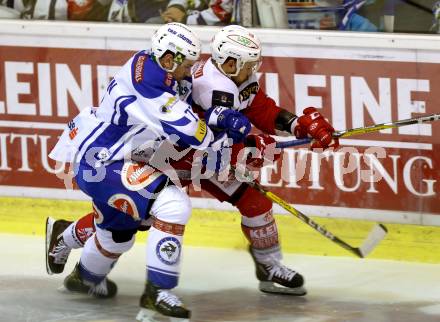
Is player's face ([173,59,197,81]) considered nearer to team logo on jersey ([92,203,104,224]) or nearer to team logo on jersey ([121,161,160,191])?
team logo on jersey ([121,161,160,191])

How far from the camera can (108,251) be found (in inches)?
221

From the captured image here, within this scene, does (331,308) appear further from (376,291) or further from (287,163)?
(287,163)

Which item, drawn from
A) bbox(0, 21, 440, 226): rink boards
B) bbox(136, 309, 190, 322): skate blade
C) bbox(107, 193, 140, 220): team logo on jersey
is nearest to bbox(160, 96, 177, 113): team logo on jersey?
bbox(107, 193, 140, 220): team logo on jersey

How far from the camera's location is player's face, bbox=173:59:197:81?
17.4ft

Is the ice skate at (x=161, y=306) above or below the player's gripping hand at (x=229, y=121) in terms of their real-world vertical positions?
below

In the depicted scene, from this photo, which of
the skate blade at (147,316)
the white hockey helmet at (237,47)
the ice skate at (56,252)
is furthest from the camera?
the ice skate at (56,252)

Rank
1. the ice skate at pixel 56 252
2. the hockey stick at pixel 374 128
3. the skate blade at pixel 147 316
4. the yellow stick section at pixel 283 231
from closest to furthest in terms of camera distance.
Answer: the skate blade at pixel 147 316 → the hockey stick at pixel 374 128 → the ice skate at pixel 56 252 → the yellow stick section at pixel 283 231

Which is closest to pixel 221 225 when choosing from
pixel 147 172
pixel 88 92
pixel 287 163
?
pixel 287 163

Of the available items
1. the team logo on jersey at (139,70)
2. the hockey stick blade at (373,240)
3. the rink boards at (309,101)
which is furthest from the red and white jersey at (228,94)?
the rink boards at (309,101)

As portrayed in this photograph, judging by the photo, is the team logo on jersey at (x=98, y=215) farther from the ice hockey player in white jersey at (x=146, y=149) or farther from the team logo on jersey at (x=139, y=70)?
the team logo on jersey at (x=139, y=70)

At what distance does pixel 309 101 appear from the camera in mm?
6504

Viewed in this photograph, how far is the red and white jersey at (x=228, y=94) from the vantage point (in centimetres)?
548

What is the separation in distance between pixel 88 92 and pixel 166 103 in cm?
178

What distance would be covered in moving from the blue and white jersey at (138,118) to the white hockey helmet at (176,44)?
0.06 meters
